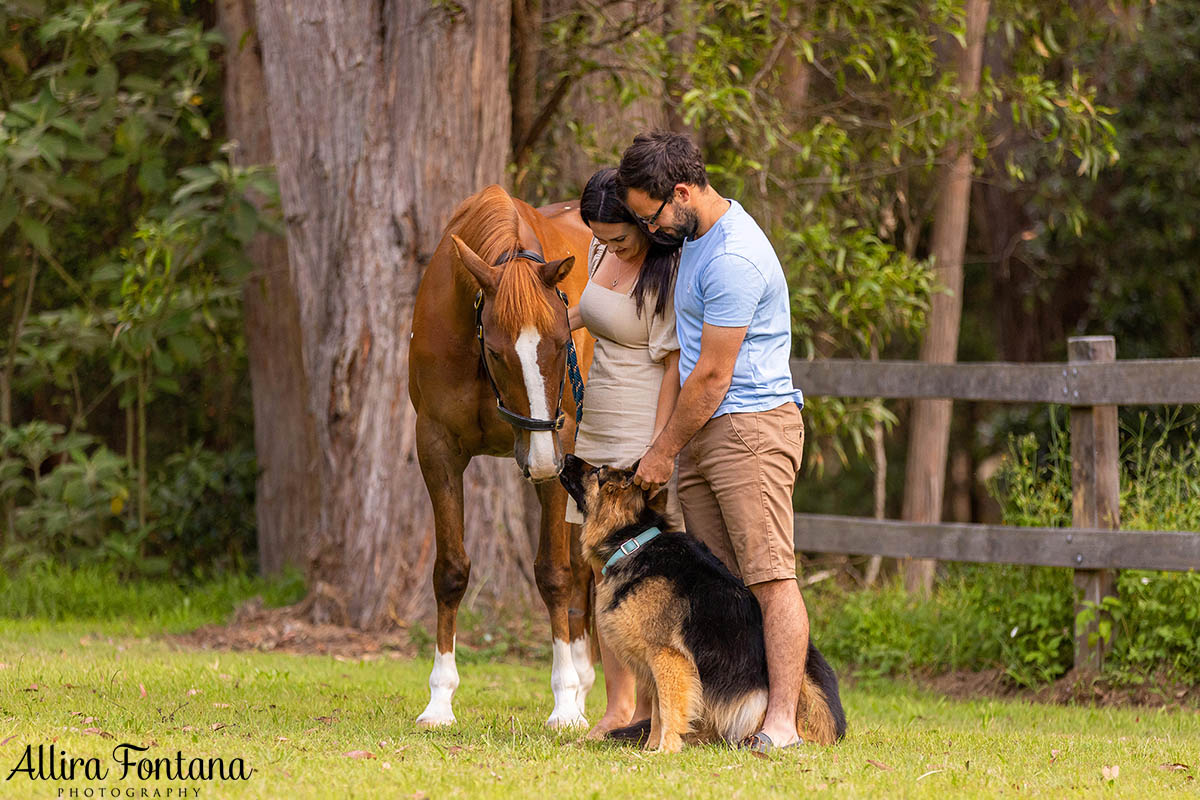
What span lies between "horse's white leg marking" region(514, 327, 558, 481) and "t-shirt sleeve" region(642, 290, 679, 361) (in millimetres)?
455

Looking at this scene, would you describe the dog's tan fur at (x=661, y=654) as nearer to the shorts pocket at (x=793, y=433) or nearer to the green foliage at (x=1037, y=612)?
the shorts pocket at (x=793, y=433)

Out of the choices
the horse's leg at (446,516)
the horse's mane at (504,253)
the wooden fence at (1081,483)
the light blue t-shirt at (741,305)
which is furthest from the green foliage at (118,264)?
the light blue t-shirt at (741,305)

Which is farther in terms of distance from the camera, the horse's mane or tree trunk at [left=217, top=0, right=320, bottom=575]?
tree trunk at [left=217, top=0, right=320, bottom=575]

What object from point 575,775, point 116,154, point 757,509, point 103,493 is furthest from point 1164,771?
point 116,154

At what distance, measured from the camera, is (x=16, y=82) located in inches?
452

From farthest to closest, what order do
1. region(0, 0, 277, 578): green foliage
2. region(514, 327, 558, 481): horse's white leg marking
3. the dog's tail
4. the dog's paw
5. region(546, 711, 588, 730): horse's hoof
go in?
region(0, 0, 277, 578): green foliage < region(546, 711, 588, 730): horse's hoof < region(514, 327, 558, 481): horse's white leg marking < the dog's tail < the dog's paw

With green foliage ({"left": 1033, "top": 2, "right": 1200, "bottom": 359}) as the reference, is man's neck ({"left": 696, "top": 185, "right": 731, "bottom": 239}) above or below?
below

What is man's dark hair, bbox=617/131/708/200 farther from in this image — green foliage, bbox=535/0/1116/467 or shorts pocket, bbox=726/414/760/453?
green foliage, bbox=535/0/1116/467

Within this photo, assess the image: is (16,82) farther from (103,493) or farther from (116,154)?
Result: (103,493)

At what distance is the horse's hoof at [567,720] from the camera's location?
561cm

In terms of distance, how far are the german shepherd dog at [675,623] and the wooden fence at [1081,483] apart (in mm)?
3167

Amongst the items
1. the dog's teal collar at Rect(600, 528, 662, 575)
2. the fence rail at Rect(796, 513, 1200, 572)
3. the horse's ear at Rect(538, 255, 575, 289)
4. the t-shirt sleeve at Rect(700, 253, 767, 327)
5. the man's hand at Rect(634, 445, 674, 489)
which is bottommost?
the fence rail at Rect(796, 513, 1200, 572)

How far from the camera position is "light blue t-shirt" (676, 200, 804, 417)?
15.0 feet

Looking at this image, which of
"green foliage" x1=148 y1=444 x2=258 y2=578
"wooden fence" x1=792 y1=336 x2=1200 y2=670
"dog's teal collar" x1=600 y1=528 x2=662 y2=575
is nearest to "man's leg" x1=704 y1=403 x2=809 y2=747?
"dog's teal collar" x1=600 y1=528 x2=662 y2=575
